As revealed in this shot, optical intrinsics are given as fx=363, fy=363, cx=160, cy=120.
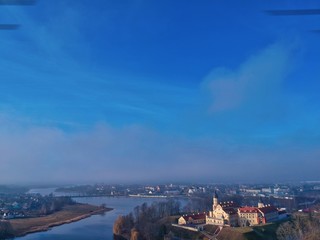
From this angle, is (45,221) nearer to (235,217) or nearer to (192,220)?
(192,220)

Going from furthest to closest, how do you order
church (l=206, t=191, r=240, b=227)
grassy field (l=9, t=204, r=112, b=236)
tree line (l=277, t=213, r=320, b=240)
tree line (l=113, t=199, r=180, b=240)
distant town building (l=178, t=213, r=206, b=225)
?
1. grassy field (l=9, t=204, r=112, b=236)
2. distant town building (l=178, t=213, r=206, b=225)
3. church (l=206, t=191, r=240, b=227)
4. tree line (l=113, t=199, r=180, b=240)
5. tree line (l=277, t=213, r=320, b=240)

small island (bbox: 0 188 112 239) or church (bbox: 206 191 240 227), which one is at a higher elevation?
church (bbox: 206 191 240 227)

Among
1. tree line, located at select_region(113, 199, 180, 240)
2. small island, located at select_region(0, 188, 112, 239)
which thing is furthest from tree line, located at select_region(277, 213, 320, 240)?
small island, located at select_region(0, 188, 112, 239)

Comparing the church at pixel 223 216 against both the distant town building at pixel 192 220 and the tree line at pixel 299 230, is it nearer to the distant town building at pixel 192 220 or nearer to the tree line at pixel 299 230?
the distant town building at pixel 192 220

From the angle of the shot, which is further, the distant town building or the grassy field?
the grassy field

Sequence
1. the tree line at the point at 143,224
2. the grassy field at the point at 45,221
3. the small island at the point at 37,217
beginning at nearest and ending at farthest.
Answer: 1. the tree line at the point at 143,224
2. the small island at the point at 37,217
3. the grassy field at the point at 45,221

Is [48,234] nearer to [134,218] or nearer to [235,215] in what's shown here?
[134,218]

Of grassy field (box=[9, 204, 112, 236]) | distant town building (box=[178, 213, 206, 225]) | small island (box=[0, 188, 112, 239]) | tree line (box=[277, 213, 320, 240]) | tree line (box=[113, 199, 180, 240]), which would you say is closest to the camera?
tree line (box=[277, 213, 320, 240])

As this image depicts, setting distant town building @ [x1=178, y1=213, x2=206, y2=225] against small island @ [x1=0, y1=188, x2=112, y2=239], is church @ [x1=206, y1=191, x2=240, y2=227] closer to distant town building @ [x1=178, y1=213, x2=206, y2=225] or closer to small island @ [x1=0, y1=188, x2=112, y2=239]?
distant town building @ [x1=178, y1=213, x2=206, y2=225]

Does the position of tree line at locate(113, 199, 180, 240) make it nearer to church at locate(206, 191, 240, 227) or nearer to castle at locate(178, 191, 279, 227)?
castle at locate(178, 191, 279, 227)

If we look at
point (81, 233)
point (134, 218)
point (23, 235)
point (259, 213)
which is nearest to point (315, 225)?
point (259, 213)

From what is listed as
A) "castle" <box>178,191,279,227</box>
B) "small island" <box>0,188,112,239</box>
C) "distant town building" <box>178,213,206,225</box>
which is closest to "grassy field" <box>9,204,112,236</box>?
"small island" <box>0,188,112,239</box>

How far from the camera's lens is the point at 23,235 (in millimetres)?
11102

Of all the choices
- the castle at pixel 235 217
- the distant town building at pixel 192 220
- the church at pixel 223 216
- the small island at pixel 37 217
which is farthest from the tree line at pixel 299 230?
the small island at pixel 37 217
